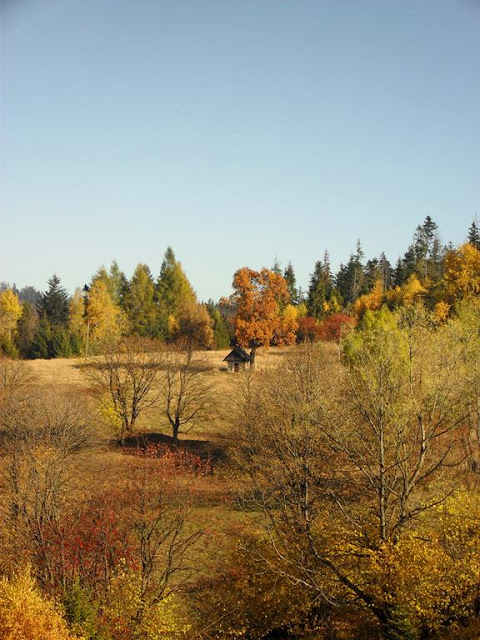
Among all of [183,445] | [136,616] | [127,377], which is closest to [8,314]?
[127,377]

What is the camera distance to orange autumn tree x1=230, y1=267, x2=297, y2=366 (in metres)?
55.6

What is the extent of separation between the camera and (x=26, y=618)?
42.4 feet

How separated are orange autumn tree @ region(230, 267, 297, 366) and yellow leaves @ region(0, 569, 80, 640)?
42514 millimetres

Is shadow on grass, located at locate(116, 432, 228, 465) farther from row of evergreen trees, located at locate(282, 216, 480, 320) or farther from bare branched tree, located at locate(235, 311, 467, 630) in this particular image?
row of evergreen trees, located at locate(282, 216, 480, 320)

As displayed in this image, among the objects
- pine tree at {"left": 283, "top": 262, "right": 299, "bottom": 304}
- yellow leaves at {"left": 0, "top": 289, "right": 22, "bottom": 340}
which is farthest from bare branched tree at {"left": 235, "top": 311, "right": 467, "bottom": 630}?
pine tree at {"left": 283, "top": 262, "right": 299, "bottom": 304}

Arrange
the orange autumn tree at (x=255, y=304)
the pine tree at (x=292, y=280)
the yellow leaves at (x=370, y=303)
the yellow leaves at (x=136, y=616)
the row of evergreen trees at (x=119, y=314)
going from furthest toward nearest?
the pine tree at (x=292, y=280)
the yellow leaves at (x=370, y=303)
the row of evergreen trees at (x=119, y=314)
the orange autumn tree at (x=255, y=304)
the yellow leaves at (x=136, y=616)

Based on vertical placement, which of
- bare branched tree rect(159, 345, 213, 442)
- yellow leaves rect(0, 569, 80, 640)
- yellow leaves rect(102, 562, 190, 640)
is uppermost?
bare branched tree rect(159, 345, 213, 442)

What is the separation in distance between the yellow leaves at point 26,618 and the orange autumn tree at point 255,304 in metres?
42.5

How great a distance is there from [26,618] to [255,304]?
44.7 m

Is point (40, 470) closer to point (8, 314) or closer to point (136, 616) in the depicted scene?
point (136, 616)

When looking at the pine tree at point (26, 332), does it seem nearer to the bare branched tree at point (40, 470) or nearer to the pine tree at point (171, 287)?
the pine tree at point (171, 287)

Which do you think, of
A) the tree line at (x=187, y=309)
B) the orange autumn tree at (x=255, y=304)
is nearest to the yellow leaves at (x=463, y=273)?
the tree line at (x=187, y=309)

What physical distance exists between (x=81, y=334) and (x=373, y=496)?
55931 mm

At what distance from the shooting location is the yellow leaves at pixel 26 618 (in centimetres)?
1276
